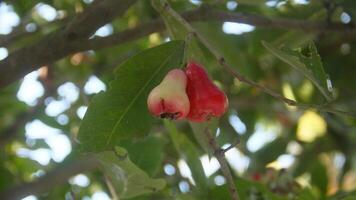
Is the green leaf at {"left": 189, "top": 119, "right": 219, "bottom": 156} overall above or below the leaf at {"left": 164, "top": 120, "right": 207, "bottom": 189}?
above

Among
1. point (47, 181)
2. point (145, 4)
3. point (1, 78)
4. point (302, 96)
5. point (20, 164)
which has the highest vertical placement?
point (1, 78)

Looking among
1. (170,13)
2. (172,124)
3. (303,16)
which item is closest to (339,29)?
(303,16)

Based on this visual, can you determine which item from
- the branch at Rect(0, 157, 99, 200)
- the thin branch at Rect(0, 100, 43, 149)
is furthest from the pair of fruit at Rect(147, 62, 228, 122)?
the thin branch at Rect(0, 100, 43, 149)

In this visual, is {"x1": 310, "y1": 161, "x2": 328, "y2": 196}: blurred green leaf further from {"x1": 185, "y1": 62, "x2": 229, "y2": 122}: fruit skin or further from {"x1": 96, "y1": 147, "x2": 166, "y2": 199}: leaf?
{"x1": 185, "y1": 62, "x2": 229, "y2": 122}: fruit skin

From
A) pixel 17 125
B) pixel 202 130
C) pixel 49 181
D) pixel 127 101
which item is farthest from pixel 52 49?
pixel 17 125

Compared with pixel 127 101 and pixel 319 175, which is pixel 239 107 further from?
pixel 127 101

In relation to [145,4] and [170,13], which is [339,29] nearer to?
[145,4]
